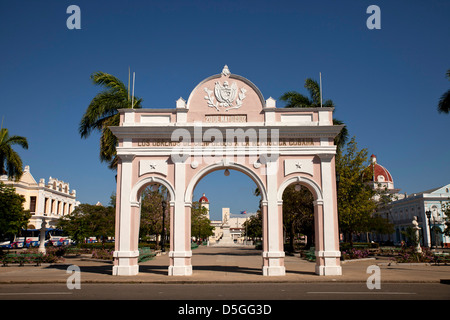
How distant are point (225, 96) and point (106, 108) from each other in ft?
29.2

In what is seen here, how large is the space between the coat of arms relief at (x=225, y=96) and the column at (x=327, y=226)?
4477 millimetres

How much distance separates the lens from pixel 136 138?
16.6 m

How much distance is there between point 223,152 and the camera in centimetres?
1642

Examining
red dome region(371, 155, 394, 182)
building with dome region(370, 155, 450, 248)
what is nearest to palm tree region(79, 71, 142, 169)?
building with dome region(370, 155, 450, 248)

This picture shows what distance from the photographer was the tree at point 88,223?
34188 millimetres

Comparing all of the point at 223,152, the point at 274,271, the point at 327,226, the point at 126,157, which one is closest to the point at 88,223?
the point at 126,157

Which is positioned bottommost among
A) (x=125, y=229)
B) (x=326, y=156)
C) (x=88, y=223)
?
(x=125, y=229)

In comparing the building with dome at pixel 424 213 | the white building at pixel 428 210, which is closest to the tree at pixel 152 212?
the building with dome at pixel 424 213

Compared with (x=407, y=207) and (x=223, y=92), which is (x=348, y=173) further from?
(x=407, y=207)

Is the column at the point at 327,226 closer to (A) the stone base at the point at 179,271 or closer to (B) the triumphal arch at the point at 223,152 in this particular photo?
(B) the triumphal arch at the point at 223,152

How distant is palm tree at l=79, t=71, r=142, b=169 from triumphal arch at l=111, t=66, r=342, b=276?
219 inches

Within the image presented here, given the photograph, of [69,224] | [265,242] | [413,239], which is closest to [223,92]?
[265,242]

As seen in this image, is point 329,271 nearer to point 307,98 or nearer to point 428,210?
point 307,98
